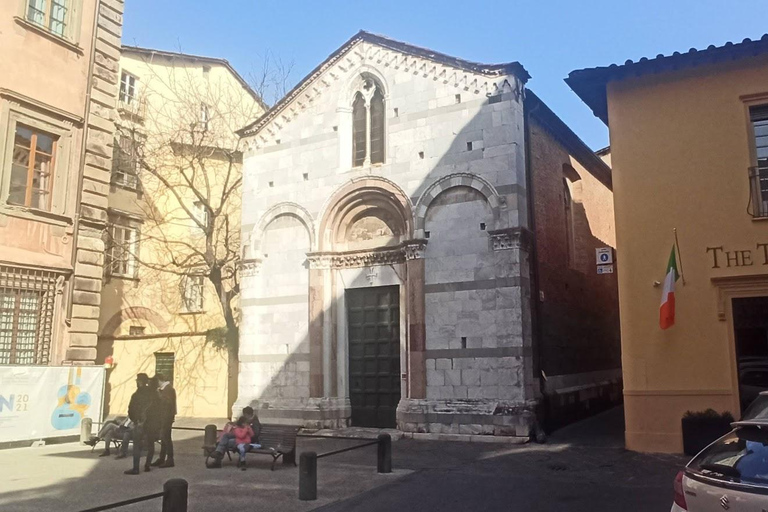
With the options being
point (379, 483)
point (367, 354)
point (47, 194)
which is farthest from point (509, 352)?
point (47, 194)

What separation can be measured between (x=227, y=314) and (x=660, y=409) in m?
13.6

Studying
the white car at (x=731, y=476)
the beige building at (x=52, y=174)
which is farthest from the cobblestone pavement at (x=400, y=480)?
the white car at (x=731, y=476)

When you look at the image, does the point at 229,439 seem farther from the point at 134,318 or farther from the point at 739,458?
the point at 134,318

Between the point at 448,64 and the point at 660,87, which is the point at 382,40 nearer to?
the point at 448,64

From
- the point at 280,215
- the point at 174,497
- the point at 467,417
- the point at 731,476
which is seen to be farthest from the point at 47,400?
the point at 731,476

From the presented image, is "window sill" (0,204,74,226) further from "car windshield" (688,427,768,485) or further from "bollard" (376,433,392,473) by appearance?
"car windshield" (688,427,768,485)

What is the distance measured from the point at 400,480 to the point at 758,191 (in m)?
8.52

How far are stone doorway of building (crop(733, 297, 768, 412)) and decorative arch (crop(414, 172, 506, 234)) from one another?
17.9 ft

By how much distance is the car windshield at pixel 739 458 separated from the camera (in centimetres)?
425

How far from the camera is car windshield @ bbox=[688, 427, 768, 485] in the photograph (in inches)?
167

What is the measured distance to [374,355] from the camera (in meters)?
17.2

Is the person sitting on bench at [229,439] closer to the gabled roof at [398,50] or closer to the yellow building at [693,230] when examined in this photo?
the yellow building at [693,230]

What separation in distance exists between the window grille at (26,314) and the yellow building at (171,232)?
19.3ft

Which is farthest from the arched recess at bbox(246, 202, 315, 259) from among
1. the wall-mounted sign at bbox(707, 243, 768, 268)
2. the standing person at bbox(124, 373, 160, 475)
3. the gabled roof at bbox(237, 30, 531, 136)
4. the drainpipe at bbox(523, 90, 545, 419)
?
the wall-mounted sign at bbox(707, 243, 768, 268)
